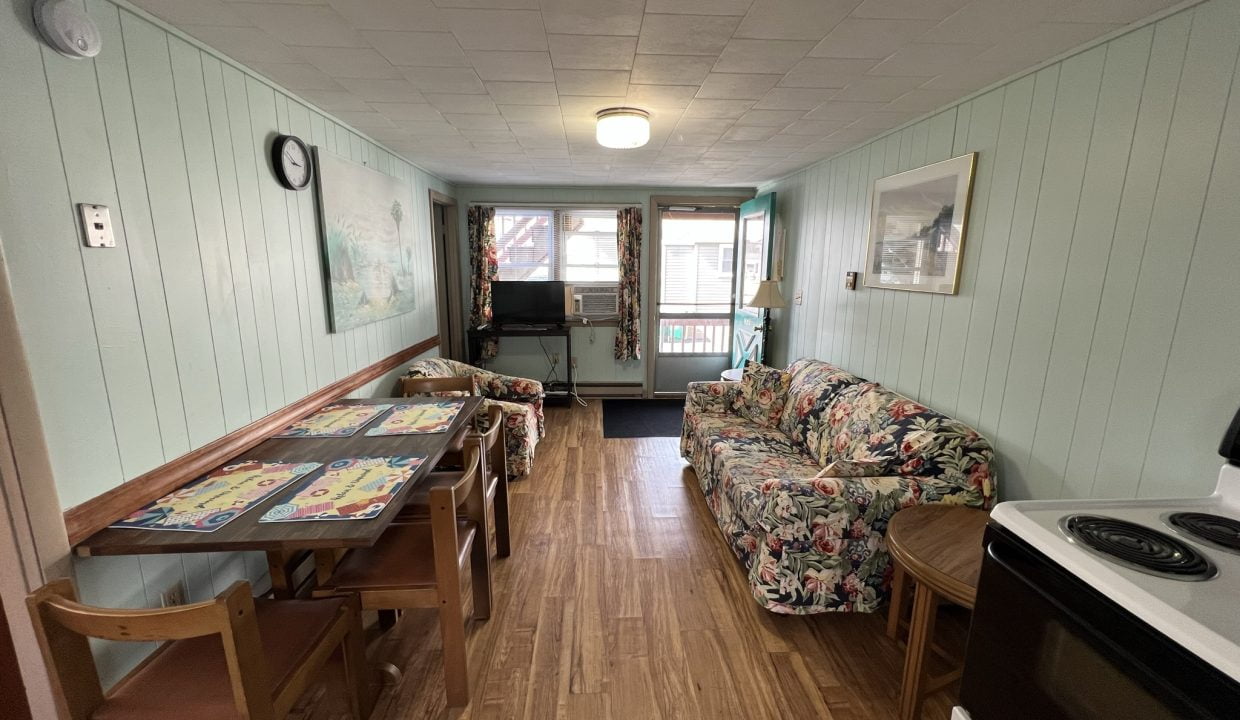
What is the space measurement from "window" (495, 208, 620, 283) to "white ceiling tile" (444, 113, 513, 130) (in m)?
2.29

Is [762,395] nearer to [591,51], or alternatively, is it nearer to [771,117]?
[771,117]

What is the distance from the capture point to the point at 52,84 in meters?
1.21

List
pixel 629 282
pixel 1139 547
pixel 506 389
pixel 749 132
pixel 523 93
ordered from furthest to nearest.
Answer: pixel 629 282 → pixel 506 389 → pixel 749 132 → pixel 523 93 → pixel 1139 547

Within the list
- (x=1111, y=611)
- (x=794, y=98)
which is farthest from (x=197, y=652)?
(x=794, y=98)

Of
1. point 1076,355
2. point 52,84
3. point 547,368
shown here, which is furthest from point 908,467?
point 547,368

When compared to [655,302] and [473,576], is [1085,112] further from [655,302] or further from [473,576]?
[655,302]

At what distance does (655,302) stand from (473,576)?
3.67 metres

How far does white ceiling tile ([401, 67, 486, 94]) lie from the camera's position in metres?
1.87

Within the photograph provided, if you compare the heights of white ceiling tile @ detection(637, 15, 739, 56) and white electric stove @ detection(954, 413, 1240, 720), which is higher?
white ceiling tile @ detection(637, 15, 739, 56)

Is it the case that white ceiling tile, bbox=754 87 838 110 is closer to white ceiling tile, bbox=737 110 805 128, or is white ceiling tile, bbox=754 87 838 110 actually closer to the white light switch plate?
white ceiling tile, bbox=737 110 805 128

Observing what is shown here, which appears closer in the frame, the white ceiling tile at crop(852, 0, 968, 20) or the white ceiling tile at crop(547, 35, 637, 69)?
the white ceiling tile at crop(852, 0, 968, 20)

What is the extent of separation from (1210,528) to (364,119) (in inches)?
137

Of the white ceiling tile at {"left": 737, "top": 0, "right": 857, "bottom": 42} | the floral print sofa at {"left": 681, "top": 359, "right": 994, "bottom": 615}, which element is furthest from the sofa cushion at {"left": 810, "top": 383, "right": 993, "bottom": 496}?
the white ceiling tile at {"left": 737, "top": 0, "right": 857, "bottom": 42}

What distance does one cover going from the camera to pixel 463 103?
226 cm
